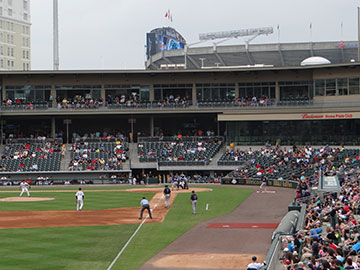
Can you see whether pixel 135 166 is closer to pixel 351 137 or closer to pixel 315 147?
pixel 315 147

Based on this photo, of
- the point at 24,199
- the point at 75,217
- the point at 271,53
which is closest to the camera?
the point at 75,217

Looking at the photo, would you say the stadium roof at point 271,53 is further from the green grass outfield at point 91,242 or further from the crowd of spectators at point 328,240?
the crowd of spectators at point 328,240

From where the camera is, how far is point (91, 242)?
25.3m

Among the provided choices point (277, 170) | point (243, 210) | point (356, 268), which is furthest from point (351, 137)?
point (356, 268)

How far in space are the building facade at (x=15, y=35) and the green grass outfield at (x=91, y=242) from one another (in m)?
85.9

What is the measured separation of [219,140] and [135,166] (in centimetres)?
1128

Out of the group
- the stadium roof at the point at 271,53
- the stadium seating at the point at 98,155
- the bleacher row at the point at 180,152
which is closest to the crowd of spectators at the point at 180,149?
the bleacher row at the point at 180,152

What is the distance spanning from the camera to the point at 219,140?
65.5 meters

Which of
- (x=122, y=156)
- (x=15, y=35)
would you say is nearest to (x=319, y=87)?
(x=122, y=156)

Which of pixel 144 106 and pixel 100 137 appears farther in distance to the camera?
pixel 100 137

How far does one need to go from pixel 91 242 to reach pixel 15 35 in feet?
340

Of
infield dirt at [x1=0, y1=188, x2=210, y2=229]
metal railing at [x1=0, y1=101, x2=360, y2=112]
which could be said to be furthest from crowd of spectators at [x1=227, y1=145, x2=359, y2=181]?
infield dirt at [x1=0, y1=188, x2=210, y2=229]

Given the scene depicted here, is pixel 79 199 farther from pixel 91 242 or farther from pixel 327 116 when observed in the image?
pixel 327 116

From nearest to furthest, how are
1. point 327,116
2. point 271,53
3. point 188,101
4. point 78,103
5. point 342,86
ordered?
1. point 327,116
2. point 342,86
3. point 78,103
4. point 188,101
5. point 271,53
